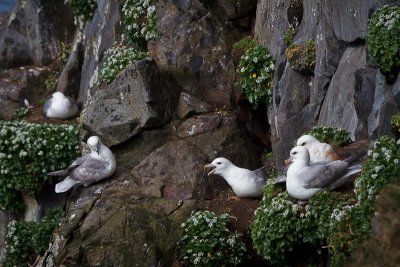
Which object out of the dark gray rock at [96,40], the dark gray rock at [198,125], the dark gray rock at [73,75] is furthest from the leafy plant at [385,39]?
the dark gray rock at [73,75]

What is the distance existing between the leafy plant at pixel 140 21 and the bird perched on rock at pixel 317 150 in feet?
12.9

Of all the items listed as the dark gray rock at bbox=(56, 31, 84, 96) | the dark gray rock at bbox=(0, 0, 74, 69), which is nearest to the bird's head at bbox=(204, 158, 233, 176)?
the dark gray rock at bbox=(56, 31, 84, 96)

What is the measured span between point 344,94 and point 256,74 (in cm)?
195

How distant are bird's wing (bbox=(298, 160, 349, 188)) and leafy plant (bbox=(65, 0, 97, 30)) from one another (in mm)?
7281

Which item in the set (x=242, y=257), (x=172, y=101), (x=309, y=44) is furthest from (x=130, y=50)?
(x=242, y=257)

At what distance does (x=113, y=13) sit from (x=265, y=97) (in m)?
3.41

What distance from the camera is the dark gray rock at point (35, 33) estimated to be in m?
16.3

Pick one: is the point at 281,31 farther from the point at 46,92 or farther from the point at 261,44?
the point at 46,92

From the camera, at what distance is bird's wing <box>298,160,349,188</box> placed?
860 cm

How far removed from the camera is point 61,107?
1460cm

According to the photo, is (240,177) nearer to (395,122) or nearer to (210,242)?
(210,242)

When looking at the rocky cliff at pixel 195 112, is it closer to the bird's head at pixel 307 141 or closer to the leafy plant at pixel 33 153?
the bird's head at pixel 307 141

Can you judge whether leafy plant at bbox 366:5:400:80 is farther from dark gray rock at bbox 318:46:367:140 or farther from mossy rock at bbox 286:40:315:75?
mossy rock at bbox 286:40:315:75

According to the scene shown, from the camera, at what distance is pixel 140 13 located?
1309 centimetres
